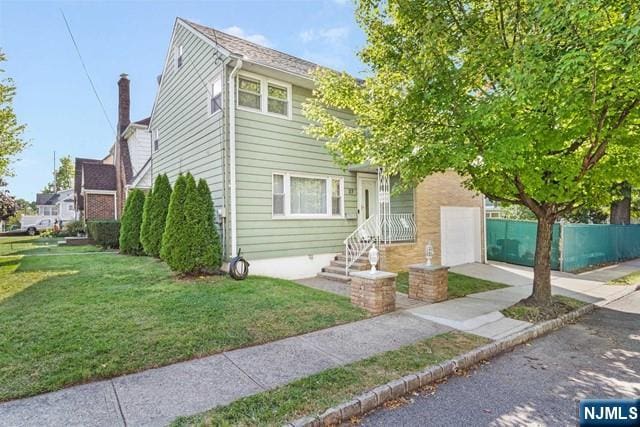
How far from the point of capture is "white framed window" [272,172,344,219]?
10164 millimetres

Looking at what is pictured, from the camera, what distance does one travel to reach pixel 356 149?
7.47 meters

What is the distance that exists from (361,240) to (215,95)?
20.7ft

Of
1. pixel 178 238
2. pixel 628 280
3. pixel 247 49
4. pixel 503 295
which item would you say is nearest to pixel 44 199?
pixel 247 49

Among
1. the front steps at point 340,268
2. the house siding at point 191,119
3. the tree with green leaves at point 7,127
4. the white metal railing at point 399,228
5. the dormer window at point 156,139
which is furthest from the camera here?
the dormer window at point 156,139

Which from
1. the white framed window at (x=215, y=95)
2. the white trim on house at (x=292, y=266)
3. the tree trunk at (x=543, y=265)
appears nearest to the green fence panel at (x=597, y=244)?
the tree trunk at (x=543, y=265)

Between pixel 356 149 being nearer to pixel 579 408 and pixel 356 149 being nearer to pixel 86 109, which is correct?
pixel 579 408

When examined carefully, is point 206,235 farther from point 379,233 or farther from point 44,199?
point 44,199

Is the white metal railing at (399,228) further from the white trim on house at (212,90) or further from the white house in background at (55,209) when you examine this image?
the white house in background at (55,209)

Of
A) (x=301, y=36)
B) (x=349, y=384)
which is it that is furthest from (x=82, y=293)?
(x=301, y=36)

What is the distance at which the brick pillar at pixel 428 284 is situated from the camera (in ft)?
24.6

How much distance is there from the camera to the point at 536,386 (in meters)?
3.88

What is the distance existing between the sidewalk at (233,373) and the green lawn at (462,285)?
4.53ft

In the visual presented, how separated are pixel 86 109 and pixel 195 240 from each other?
12102 millimetres

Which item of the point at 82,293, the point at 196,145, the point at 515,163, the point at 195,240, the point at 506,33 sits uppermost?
the point at 506,33
